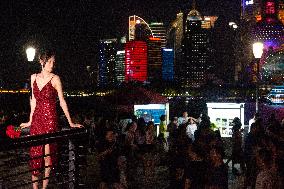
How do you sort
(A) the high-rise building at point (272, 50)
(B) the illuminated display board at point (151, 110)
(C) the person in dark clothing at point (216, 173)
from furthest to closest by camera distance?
(A) the high-rise building at point (272, 50) → (B) the illuminated display board at point (151, 110) → (C) the person in dark clothing at point (216, 173)

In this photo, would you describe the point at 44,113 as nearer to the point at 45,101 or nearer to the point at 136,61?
the point at 45,101

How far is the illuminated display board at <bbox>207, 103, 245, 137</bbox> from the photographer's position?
1781 cm

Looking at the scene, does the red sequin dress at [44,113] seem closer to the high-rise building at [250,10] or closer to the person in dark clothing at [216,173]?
the person in dark clothing at [216,173]

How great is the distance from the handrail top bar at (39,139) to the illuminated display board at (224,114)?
13.6 m

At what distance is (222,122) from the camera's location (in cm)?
1802

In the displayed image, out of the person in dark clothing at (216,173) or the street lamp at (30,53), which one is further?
the street lamp at (30,53)

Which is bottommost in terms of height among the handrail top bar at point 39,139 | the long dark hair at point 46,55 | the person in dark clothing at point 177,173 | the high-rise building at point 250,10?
the person in dark clothing at point 177,173

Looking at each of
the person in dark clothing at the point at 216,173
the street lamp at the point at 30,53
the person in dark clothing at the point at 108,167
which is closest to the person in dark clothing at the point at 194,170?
the person in dark clothing at the point at 216,173

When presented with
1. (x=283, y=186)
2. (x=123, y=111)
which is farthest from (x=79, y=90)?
(x=283, y=186)

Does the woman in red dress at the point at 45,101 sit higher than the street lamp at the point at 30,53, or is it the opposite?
the street lamp at the point at 30,53

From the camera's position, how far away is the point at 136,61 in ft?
502

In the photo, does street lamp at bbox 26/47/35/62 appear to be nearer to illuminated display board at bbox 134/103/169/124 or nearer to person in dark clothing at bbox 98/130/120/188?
illuminated display board at bbox 134/103/169/124

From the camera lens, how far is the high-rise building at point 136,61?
146 metres

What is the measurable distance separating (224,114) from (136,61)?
13540 centimetres
